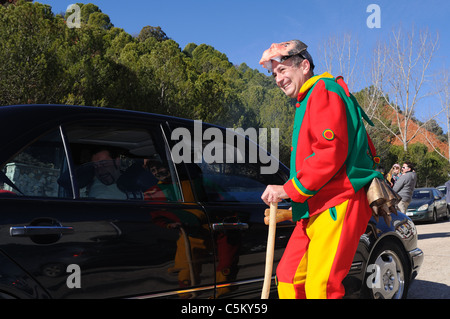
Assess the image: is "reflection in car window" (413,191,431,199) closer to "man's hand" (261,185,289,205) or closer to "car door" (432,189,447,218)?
"car door" (432,189,447,218)

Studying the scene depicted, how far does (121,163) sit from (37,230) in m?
0.81

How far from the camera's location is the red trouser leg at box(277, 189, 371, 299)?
2055mm

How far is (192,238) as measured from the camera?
8.00 ft

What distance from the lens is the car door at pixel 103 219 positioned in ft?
6.33

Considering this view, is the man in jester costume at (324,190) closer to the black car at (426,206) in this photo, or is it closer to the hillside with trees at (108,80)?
the black car at (426,206)

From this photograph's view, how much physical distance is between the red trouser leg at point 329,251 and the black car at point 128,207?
0.55 meters

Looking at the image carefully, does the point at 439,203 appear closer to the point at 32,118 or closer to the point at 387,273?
the point at 387,273

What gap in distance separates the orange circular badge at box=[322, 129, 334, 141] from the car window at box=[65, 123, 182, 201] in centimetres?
94

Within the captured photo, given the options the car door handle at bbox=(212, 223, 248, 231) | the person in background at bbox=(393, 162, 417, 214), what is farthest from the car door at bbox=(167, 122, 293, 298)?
the person in background at bbox=(393, 162, 417, 214)

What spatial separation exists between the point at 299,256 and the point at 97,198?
3.39 ft
